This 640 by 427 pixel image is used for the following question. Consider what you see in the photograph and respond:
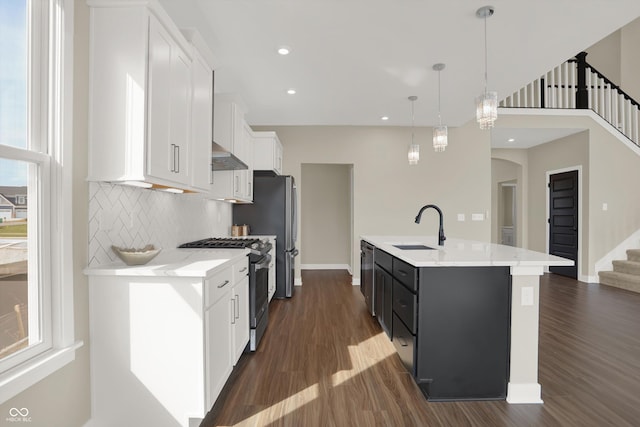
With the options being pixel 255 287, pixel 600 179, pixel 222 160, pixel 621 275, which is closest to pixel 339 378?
pixel 255 287

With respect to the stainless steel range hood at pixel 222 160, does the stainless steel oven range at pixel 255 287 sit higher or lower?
lower

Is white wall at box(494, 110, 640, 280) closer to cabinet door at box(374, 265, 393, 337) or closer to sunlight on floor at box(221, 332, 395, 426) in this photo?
cabinet door at box(374, 265, 393, 337)

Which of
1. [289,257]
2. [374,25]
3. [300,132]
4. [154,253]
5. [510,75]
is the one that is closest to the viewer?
[154,253]

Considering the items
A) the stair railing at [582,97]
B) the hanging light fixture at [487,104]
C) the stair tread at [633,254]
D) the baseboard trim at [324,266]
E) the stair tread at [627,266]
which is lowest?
the baseboard trim at [324,266]

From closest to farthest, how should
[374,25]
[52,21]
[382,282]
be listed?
[52,21], [374,25], [382,282]

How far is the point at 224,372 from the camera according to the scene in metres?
2.02

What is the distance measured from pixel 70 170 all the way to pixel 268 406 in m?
1.73

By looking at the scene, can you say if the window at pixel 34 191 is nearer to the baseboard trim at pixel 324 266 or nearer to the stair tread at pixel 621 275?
the baseboard trim at pixel 324 266

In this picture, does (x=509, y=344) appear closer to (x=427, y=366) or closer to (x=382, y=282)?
(x=427, y=366)

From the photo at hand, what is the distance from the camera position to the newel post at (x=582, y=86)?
575 centimetres

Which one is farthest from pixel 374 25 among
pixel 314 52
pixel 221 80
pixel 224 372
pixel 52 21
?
pixel 224 372

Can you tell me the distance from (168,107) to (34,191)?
79 centimetres

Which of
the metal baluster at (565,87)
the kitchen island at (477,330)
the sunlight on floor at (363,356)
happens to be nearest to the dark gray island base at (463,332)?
the kitchen island at (477,330)

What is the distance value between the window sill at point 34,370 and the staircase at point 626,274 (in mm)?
6972
